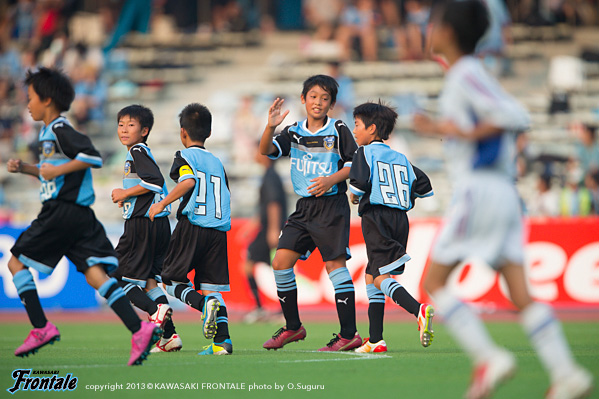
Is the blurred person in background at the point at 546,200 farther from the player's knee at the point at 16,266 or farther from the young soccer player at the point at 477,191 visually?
the young soccer player at the point at 477,191

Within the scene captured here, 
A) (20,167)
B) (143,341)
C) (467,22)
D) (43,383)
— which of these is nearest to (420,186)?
(143,341)

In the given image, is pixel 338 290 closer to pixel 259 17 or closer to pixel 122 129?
pixel 122 129

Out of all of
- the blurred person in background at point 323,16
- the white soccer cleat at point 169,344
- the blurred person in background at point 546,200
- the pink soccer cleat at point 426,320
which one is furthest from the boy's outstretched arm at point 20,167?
the blurred person in background at point 323,16

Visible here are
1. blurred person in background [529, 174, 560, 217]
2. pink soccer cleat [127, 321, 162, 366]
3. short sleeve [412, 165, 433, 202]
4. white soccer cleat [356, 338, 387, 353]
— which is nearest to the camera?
pink soccer cleat [127, 321, 162, 366]

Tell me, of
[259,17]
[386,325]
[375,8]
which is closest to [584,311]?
[386,325]

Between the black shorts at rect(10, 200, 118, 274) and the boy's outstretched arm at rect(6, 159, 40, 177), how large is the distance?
13.4 inches

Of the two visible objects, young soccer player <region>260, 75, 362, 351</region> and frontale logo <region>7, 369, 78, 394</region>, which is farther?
young soccer player <region>260, 75, 362, 351</region>

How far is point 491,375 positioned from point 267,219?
841 cm

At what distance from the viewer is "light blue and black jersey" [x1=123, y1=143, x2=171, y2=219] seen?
7.17m

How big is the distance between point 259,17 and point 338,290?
18.3 m

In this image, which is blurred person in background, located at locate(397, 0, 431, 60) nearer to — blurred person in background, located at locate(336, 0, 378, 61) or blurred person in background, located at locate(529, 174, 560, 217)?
blurred person in background, located at locate(336, 0, 378, 61)

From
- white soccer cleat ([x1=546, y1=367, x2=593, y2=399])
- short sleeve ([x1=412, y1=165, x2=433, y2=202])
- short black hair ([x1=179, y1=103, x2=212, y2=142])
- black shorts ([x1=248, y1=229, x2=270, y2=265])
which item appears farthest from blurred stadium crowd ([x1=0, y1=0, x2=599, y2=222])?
white soccer cleat ([x1=546, y1=367, x2=593, y2=399])

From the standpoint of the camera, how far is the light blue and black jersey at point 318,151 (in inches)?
298

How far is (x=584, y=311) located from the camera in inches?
524
